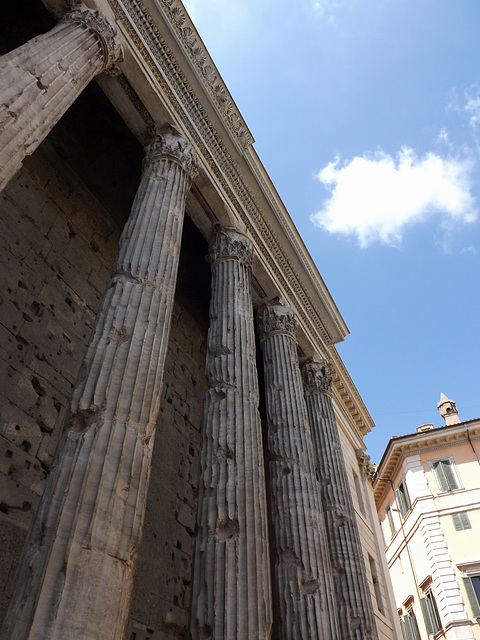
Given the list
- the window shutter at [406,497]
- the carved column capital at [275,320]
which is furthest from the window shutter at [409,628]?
the carved column capital at [275,320]

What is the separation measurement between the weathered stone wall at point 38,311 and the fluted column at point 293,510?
305 centimetres

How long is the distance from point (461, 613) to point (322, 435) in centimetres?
1114

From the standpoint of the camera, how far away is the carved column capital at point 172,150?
6.73 m

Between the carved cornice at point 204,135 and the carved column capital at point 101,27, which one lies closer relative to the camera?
the carved column capital at point 101,27

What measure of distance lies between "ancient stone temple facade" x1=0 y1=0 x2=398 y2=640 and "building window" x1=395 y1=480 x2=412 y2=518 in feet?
33.8

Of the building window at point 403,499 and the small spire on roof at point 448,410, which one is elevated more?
the small spire on roof at point 448,410

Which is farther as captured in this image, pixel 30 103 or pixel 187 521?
pixel 187 521

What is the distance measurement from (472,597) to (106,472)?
16955 mm

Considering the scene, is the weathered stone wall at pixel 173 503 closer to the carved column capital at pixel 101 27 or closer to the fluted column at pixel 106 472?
the fluted column at pixel 106 472

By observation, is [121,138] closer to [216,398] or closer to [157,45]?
[157,45]

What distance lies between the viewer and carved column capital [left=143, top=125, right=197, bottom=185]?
673 cm

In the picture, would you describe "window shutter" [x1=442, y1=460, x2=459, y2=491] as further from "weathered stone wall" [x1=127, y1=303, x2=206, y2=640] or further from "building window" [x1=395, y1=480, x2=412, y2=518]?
"weathered stone wall" [x1=127, y1=303, x2=206, y2=640]

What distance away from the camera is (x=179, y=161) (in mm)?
6758

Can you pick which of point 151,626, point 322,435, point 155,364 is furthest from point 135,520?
point 322,435
